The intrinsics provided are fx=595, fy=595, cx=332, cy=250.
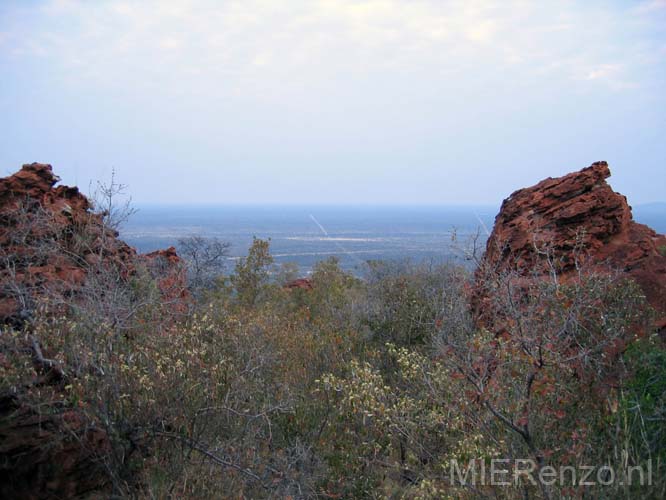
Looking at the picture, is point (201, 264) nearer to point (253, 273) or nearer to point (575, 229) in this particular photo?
point (253, 273)

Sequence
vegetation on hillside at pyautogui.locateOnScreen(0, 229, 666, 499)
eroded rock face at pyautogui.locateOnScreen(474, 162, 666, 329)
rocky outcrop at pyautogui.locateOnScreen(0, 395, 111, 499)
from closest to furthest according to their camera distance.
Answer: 1. vegetation on hillside at pyautogui.locateOnScreen(0, 229, 666, 499)
2. rocky outcrop at pyautogui.locateOnScreen(0, 395, 111, 499)
3. eroded rock face at pyautogui.locateOnScreen(474, 162, 666, 329)

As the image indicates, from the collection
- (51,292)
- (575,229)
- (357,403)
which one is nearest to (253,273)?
(575,229)

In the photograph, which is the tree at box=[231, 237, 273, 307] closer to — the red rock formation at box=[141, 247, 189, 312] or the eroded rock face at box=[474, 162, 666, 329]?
the red rock formation at box=[141, 247, 189, 312]

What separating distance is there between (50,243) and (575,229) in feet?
31.8

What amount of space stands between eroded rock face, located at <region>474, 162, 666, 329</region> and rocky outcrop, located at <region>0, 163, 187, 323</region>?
21.5 ft

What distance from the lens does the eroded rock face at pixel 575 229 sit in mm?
10633

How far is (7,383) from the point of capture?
6.23m

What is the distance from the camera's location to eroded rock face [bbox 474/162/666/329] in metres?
10.6

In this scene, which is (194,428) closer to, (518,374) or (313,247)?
(518,374)

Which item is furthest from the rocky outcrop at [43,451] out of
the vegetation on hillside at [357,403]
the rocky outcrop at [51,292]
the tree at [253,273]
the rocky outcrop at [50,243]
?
the tree at [253,273]

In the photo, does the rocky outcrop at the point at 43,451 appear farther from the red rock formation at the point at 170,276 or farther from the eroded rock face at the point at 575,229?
the eroded rock face at the point at 575,229

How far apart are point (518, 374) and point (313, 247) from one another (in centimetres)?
7097

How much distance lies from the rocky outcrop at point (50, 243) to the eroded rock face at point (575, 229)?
655 cm

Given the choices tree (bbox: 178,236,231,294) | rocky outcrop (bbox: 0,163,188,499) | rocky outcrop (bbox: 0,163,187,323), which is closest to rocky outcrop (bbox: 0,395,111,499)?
rocky outcrop (bbox: 0,163,188,499)
